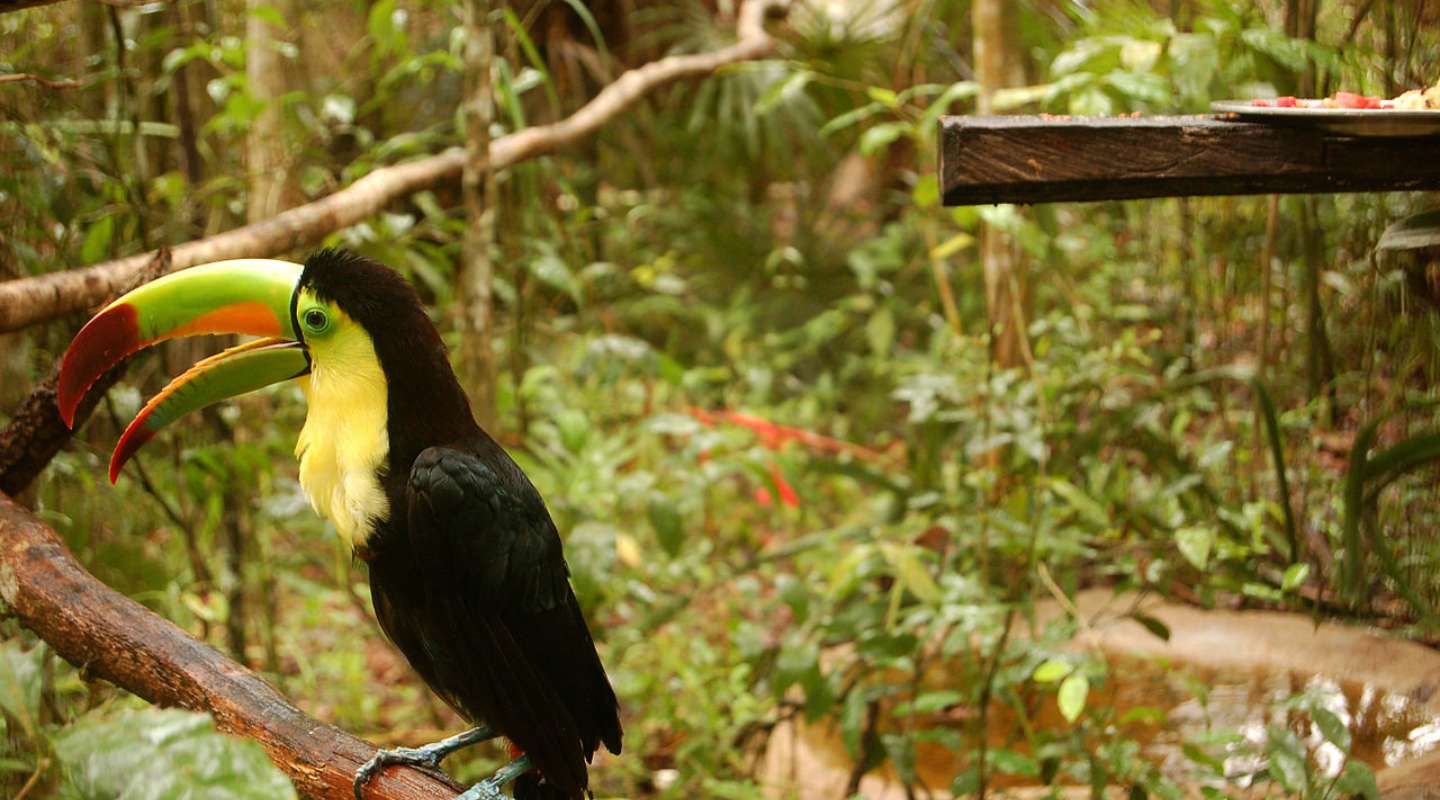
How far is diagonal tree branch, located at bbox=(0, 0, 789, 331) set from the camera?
164cm

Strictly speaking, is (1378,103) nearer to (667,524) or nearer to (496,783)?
(496,783)

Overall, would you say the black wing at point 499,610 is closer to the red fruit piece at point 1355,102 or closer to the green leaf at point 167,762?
the green leaf at point 167,762

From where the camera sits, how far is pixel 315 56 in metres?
5.03

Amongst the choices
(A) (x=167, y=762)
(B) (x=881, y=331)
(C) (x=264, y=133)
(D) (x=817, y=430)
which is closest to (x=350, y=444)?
(A) (x=167, y=762)

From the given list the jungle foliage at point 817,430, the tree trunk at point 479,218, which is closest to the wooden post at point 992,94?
the jungle foliage at point 817,430

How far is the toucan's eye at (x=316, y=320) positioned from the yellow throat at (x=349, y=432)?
Result: 17 millimetres

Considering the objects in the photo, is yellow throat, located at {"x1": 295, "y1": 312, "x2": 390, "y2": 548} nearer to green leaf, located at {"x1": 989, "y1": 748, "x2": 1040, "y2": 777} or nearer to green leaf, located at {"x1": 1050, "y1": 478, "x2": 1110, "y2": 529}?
green leaf, located at {"x1": 989, "y1": 748, "x2": 1040, "y2": 777}

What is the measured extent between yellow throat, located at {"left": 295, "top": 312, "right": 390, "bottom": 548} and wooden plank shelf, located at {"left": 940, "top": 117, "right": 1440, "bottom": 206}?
75cm

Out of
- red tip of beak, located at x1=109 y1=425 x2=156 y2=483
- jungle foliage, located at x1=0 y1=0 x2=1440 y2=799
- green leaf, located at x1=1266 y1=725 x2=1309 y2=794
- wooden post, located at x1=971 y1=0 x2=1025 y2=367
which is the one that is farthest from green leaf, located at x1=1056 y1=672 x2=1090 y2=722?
red tip of beak, located at x1=109 y1=425 x2=156 y2=483

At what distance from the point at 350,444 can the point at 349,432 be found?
1 cm

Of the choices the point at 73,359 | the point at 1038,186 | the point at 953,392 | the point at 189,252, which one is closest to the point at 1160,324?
the point at 953,392

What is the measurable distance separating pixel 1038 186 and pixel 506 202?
185cm

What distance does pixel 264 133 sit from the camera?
9.34 ft

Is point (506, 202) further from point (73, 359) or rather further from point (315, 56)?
point (315, 56)
